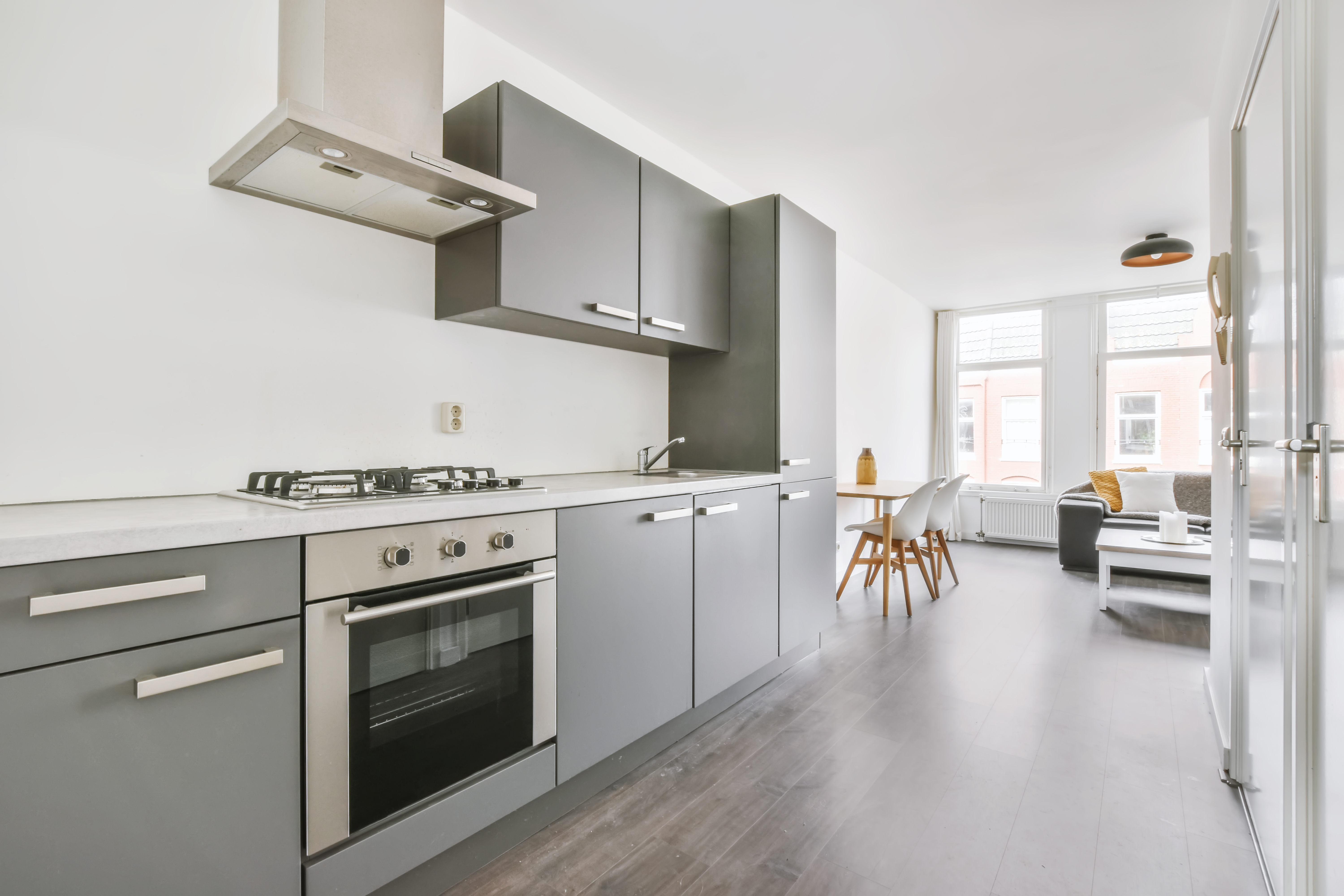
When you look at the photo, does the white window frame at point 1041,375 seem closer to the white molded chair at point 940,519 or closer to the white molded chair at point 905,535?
the white molded chair at point 940,519

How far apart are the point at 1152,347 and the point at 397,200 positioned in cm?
696

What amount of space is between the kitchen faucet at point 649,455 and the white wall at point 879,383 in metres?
1.56

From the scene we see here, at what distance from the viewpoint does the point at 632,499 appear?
1871mm

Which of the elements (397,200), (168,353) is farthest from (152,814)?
(397,200)

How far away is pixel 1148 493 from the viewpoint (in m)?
5.25

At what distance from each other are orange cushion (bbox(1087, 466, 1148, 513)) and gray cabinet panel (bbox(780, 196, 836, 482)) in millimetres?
3913

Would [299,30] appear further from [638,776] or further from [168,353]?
[638,776]

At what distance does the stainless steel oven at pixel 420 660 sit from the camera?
1199 millimetres

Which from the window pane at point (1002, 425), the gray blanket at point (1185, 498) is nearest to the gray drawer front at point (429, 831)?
the gray blanket at point (1185, 498)

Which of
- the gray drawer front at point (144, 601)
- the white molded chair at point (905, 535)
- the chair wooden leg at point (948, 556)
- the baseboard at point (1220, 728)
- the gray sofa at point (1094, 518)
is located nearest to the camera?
the gray drawer front at point (144, 601)

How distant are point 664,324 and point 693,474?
649 mm

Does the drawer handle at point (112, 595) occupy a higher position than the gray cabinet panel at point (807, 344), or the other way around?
the gray cabinet panel at point (807, 344)

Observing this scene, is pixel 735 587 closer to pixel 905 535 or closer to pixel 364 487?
pixel 364 487

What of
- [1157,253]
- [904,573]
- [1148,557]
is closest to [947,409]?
[1157,253]
